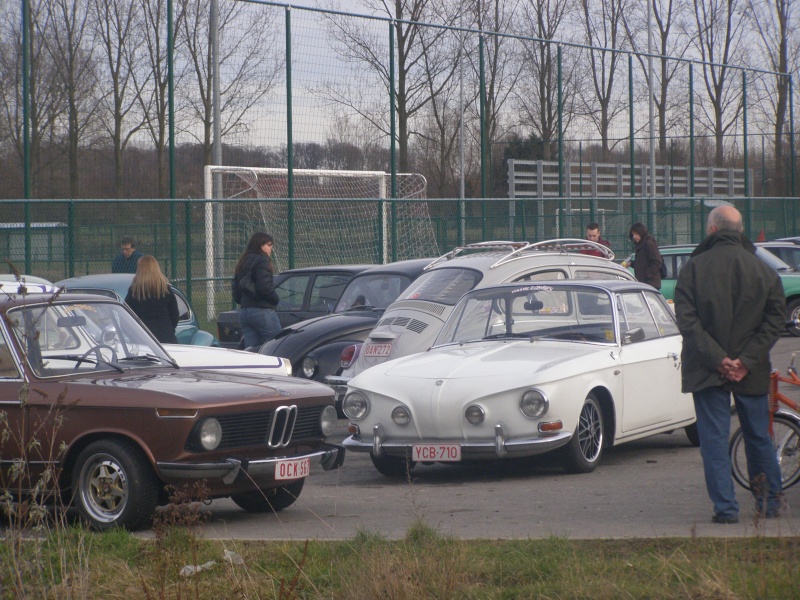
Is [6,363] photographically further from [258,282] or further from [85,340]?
[258,282]

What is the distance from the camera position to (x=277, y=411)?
697 cm

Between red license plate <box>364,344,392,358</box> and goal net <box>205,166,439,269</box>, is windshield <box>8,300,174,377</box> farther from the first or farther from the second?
goal net <box>205,166,439,269</box>

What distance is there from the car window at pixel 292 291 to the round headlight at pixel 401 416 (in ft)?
21.8

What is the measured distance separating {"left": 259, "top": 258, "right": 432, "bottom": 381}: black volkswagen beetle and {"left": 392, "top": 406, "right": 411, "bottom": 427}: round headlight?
3.75 metres

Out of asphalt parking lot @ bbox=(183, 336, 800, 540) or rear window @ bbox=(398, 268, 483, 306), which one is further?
rear window @ bbox=(398, 268, 483, 306)

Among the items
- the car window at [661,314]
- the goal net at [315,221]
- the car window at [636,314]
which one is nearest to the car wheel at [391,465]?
the car window at [636,314]

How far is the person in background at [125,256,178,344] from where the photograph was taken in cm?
1203

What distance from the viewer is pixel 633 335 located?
9.09 meters

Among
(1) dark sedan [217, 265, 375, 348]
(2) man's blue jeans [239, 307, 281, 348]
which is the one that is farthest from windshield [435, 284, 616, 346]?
(1) dark sedan [217, 265, 375, 348]

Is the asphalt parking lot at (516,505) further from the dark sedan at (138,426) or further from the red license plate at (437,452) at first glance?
the dark sedan at (138,426)

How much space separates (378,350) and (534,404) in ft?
10.3

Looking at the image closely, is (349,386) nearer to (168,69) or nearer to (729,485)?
(729,485)

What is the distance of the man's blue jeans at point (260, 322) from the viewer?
42.7ft

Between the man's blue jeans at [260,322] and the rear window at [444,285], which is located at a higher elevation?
the rear window at [444,285]
